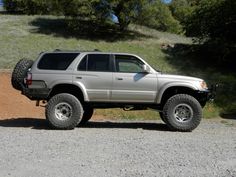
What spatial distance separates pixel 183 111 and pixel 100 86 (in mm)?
2230

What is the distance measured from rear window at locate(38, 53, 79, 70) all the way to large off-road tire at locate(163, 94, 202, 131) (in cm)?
276

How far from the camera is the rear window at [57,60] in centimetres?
1364

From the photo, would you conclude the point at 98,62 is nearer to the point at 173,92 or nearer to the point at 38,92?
the point at 38,92

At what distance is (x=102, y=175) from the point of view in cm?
780

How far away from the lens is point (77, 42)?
28.9m

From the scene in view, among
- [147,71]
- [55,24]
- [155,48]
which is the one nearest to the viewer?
[147,71]

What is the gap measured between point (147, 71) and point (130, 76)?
46 cm

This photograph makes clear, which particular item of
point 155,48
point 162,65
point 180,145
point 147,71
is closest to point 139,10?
point 155,48

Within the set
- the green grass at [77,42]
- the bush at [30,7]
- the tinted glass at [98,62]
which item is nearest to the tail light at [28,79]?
the tinted glass at [98,62]

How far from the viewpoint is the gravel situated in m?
8.11

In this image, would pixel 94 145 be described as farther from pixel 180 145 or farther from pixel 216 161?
pixel 216 161

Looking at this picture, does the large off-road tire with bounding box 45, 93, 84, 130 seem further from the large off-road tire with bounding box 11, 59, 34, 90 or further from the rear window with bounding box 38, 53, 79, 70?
the large off-road tire with bounding box 11, 59, 34, 90

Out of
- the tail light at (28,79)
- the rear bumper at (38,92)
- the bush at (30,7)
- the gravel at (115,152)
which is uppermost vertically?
the bush at (30,7)

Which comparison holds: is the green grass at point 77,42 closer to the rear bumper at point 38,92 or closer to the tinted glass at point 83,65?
the rear bumper at point 38,92
